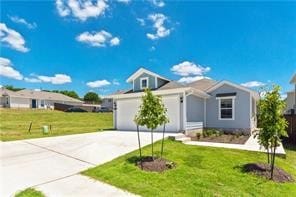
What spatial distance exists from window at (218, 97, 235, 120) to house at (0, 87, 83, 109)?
42.4m

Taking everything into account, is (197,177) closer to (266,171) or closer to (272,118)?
(266,171)

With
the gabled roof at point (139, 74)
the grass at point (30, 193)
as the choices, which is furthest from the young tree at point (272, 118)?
the gabled roof at point (139, 74)

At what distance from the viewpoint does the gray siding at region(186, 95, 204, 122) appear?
16.3 meters

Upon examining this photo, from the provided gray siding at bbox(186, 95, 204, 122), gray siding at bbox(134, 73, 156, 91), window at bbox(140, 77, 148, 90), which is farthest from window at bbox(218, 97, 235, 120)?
window at bbox(140, 77, 148, 90)

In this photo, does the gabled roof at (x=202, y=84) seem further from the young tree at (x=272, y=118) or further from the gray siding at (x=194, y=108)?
the young tree at (x=272, y=118)

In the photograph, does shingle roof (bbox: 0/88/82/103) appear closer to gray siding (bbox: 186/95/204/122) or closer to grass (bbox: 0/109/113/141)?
grass (bbox: 0/109/113/141)

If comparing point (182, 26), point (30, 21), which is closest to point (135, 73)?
point (182, 26)

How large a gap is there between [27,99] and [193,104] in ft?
137

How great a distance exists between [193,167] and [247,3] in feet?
35.1

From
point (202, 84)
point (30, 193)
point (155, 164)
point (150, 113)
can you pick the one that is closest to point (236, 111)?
point (202, 84)

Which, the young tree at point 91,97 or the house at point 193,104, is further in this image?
the young tree at point 91,97

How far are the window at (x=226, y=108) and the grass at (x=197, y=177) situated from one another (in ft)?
24.8

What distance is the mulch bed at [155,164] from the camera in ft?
24.4

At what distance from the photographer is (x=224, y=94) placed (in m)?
17.0
